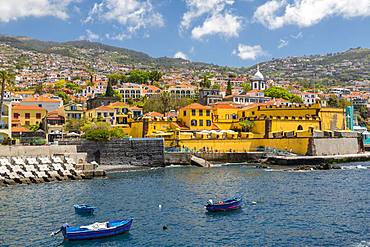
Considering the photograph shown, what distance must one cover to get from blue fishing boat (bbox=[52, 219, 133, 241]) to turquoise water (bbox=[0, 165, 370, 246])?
345 millimetres

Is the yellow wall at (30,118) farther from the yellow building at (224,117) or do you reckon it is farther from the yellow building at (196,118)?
the yellow building at (224,117)

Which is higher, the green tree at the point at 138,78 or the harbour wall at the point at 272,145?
the green tree at the point at 138,78

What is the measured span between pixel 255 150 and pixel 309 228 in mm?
34295

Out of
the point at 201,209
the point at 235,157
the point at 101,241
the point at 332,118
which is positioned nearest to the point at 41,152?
the point at 235,157

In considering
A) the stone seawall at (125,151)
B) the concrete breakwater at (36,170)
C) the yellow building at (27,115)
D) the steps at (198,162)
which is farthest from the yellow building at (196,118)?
the yellow building at (27,115)

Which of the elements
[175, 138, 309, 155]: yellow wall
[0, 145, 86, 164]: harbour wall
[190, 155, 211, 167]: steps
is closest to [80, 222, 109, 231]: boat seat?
[0, 145, 86, 164]: harbour wall

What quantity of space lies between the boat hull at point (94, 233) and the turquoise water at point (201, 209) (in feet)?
1.04

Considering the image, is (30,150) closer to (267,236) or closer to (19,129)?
(19,129)

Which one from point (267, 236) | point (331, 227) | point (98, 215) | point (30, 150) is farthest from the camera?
point (30, 150)

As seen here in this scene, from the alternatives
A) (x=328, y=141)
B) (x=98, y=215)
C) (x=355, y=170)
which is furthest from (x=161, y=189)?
(x=328, y=141)

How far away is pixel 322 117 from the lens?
203 feet

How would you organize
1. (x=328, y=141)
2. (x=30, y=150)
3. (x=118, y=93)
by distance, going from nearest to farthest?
1. (x=30, y=150)
2. (x=328, y=141)
3. (x=118, y=93)

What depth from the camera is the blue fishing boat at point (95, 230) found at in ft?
71.2

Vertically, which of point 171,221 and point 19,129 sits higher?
point 19,129
